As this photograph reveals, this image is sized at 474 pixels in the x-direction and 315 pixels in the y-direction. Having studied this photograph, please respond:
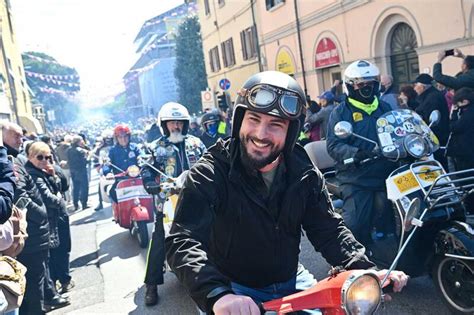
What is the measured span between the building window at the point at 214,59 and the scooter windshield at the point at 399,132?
2586 cm

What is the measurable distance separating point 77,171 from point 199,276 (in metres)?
10.0

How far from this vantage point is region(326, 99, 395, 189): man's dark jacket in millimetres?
4344

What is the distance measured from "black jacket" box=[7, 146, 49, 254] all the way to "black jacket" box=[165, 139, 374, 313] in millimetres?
2718

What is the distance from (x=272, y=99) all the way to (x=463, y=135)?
451cm

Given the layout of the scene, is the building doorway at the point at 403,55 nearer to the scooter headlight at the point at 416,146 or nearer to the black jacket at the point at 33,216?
the scooter headlight at the point at 416,146

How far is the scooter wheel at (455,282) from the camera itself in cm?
337

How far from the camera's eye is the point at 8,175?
270 cm

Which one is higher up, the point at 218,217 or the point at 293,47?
the point at 293,47

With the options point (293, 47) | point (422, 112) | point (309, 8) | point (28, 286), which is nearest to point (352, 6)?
point (309, 8)

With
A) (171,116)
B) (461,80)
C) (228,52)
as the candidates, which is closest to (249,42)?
(228,52)

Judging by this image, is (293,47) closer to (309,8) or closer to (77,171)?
(309,8)

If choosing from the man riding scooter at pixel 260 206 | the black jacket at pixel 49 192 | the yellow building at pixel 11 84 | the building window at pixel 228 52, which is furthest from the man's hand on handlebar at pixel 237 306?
the yellow building at pixel 11 84

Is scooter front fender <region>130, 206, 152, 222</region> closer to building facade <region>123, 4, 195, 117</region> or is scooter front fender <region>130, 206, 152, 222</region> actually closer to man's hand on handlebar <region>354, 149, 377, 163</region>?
man's hand on handlebar <region>354, 149, 377, 163</region>

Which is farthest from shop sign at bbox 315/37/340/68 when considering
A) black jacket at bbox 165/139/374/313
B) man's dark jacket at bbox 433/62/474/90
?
black jacket at bbox 165/139/374/313
